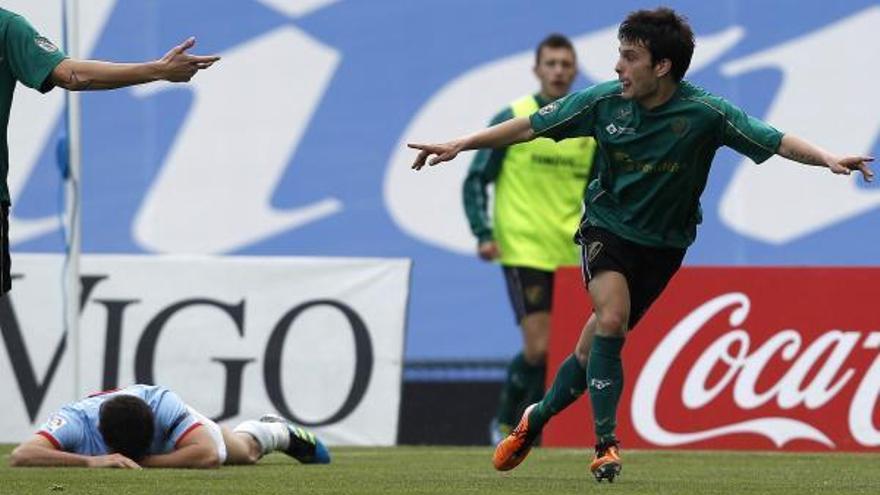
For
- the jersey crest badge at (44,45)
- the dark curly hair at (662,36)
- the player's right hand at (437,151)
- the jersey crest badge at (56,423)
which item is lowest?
the jersey crest badge at (56,423)

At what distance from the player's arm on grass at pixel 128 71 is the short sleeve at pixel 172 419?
1991 mm

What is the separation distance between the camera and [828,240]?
50.2ft

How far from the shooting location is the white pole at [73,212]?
1307 cm

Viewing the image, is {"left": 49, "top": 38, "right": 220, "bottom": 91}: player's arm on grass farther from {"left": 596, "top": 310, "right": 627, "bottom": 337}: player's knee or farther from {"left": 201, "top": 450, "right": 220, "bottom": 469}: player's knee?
{"left": 201, "top": 450, "right": 220, "bottom": 469}: player's knee

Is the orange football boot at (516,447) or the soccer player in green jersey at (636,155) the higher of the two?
the soccer player in green jersey at (636,155)

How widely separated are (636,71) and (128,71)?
7.15 ft

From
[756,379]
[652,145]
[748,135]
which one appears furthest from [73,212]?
[748,135]

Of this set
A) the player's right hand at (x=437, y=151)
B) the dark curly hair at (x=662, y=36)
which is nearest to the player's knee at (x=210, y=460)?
the player's right hand at (x=437, y=151)

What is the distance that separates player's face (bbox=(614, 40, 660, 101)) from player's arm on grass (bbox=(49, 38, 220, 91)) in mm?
1902

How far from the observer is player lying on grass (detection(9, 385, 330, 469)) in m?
9.77

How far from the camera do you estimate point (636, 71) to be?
9250 mm

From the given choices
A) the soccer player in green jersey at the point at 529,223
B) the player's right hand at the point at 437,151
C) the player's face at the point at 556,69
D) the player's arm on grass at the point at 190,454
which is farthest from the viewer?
the soccer player in green jersey at the point at 529,223

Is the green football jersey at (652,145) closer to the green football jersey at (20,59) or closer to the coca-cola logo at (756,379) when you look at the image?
the green football jersey at (20,59)

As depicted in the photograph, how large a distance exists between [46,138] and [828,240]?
5324 millimetres
